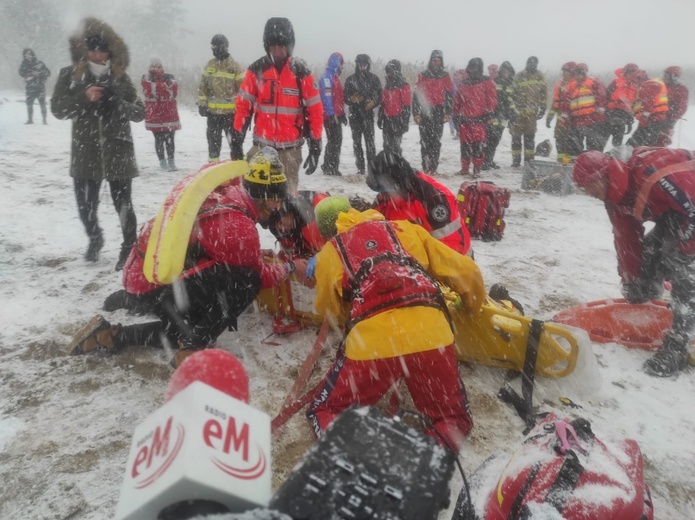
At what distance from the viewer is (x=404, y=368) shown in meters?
2.15

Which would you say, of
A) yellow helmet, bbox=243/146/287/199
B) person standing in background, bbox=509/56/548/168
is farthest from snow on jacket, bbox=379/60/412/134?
yellow helmet, bbox=243/146/287/199

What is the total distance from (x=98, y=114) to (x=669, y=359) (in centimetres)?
463

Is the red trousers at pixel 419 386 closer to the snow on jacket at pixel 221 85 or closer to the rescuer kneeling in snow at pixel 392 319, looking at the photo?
the rescuer kneeling in snow at pixel 392 319

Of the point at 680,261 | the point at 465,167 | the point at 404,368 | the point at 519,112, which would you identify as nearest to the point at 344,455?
the point at 404,368

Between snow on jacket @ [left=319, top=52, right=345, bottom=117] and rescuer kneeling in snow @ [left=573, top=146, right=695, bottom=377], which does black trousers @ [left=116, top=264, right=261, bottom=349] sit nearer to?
rescuer kneeling in snow @ [left=573, top=146, right=695, bottom=377]

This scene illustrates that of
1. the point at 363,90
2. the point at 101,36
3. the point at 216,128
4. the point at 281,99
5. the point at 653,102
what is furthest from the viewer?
the point at 363,90

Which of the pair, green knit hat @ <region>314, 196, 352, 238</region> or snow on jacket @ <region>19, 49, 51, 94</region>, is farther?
snow on jacket @ <region>19, 49, 51, 94</region>

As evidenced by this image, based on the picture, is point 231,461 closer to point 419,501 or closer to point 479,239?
point 419,501

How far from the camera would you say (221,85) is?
6.82 meters

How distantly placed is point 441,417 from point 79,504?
1646 mm

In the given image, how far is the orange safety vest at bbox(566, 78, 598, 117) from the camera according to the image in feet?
27.0

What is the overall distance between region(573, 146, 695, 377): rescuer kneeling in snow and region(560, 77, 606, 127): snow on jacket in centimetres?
589

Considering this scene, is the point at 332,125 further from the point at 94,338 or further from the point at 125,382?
the point at 125,382

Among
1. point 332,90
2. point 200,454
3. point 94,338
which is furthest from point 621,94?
point 200,454
